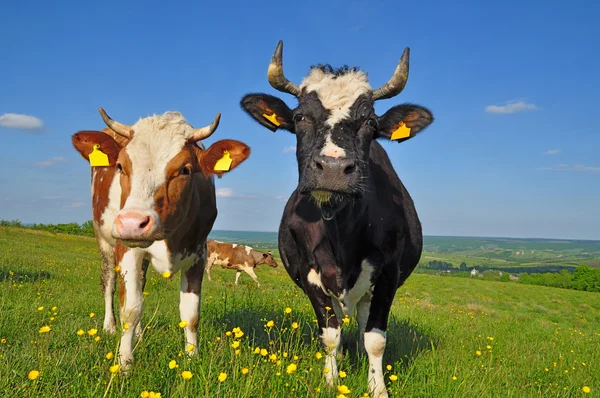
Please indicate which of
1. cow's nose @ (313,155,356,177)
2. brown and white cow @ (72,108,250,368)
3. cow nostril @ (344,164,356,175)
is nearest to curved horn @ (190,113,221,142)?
brown and white cow @ (72,108,250,368)

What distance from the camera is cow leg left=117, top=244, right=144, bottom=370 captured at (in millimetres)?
4324

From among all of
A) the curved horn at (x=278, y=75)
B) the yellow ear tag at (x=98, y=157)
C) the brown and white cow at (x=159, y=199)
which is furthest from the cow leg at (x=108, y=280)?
the curved horn at (x=278, y=75)

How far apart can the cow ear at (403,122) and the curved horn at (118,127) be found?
8.31ft

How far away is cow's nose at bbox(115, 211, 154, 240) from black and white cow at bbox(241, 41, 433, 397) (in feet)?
4.32

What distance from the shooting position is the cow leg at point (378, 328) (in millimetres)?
4500

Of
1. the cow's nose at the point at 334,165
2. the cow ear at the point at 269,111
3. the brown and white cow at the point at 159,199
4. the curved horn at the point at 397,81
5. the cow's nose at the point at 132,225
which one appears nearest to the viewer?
the cow's nose at the point at 132,225

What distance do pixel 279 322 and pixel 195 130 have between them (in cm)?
350

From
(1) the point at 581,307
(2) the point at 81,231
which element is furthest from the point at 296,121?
(2) the point at 81,231

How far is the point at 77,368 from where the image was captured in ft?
10.9

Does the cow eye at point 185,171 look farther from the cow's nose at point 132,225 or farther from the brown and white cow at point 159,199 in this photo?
the cow's nose at point 132,225

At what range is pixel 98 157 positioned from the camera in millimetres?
4438

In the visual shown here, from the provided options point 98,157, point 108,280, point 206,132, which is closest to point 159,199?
point 206,132

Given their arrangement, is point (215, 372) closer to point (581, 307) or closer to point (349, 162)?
point (349, 162)

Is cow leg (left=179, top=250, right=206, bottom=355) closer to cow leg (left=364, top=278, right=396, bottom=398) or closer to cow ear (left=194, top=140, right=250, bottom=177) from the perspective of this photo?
cow ear (left=194, top=140, right=250, bottom=177)
